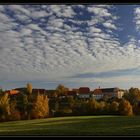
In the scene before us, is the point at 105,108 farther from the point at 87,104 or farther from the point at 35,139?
the point at 35,139

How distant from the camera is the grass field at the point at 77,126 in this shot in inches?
125

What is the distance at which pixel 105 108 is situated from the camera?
3.36 metres

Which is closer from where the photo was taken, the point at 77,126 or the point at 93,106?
the point at 77,126

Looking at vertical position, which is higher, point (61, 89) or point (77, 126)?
point (61, 89)

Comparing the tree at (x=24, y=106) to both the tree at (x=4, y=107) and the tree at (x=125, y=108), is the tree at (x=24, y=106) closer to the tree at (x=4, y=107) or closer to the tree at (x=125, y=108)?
the tree at (x=4, y=107)

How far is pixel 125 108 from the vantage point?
339 centimetres

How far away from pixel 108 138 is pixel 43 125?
727mm

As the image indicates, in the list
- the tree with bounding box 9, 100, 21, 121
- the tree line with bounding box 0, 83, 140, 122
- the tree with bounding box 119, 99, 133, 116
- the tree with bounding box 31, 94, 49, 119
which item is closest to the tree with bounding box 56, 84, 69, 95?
the tree line with bounding box 0, 83, 140, 122

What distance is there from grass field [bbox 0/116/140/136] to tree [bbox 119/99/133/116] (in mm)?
56

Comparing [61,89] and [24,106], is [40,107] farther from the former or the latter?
[61,89]

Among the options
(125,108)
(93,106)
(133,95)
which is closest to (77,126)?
(93,106)

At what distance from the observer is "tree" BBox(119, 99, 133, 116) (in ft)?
10.9

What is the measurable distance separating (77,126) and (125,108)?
0.58 meters

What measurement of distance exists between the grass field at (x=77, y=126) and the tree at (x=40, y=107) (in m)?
0.07
